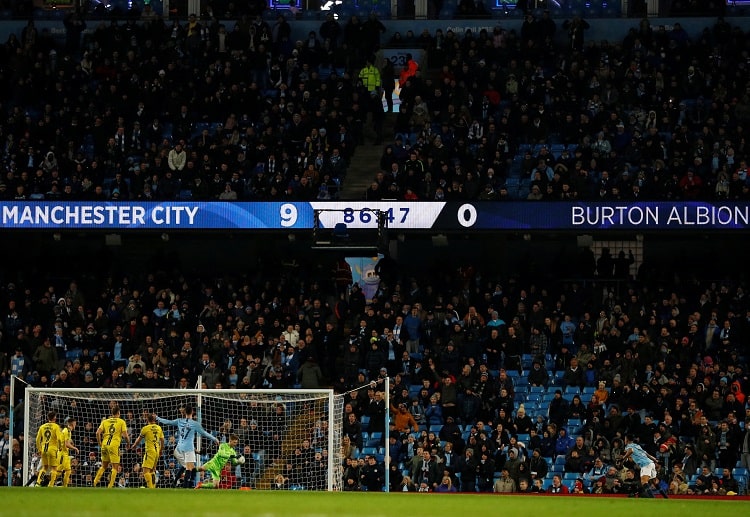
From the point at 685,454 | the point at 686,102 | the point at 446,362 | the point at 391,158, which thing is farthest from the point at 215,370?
the point at 686,102

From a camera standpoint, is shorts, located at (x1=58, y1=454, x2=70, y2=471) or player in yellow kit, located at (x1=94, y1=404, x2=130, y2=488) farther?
shorts, located at (x1=58, y1=454, x2=70, y2=471)

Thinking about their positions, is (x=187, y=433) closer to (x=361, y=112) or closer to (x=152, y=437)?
(x=152, y=437)

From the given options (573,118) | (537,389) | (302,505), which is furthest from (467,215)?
(302,505)

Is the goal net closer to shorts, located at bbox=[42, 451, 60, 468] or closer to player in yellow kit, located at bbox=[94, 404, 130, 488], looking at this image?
shorts, located at bbox=[42, 451, 60, 468]

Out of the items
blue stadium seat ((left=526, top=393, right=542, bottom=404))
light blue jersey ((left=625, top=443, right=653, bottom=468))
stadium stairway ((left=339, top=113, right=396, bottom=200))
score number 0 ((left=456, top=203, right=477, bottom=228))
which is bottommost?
light blue jersey ((left=625, top=443, right=653, bottom=468))

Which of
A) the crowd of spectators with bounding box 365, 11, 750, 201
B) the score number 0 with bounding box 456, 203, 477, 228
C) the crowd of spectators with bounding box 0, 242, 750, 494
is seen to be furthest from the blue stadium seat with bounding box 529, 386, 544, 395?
the crowd of spectators with bounding box 365, 11, 750, 201

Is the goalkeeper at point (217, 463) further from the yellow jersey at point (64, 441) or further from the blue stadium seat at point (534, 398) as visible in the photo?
the blue stadium seat at point (534, 398)

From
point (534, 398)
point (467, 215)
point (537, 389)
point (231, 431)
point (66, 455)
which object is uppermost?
point (467, 215)

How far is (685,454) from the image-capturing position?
2259 cm

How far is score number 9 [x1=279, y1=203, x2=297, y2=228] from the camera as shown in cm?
2761

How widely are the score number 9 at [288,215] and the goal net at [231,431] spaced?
5.51m

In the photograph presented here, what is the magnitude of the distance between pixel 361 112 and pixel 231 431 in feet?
35.7

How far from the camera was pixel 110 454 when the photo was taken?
2041 centimetres

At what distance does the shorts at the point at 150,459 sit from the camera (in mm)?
20219
